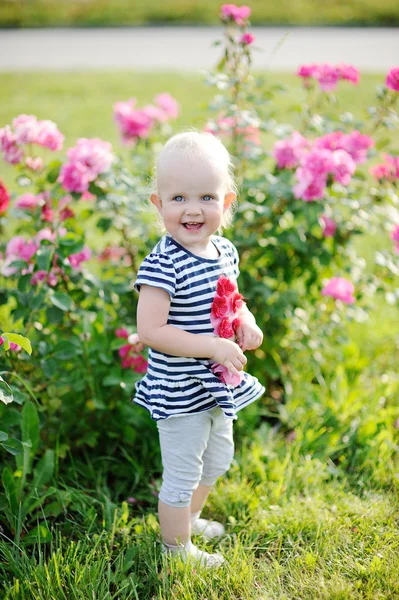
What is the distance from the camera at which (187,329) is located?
6.03 ft

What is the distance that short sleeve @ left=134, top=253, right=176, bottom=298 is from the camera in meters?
1.74

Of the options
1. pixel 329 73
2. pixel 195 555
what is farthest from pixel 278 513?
pixel 329 73

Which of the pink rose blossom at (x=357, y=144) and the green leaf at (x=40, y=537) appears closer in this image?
the green leaf at (x=40, y=537)

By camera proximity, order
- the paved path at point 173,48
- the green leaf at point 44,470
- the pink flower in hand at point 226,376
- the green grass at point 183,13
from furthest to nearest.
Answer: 1. the green grass at point 183,13
2. the paved path at point 173,48
3. the green leaf at point 44,470
4. the pink flower in hand at point 226,376

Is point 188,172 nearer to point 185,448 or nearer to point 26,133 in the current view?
point 185,448

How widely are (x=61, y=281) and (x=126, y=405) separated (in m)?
0.50

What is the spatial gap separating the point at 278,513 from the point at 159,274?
98 centimetres

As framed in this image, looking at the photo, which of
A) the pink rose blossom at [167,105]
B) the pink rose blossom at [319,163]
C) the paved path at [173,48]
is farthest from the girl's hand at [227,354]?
the paved path at [173,48]

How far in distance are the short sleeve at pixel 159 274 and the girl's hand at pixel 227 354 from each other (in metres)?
0.18

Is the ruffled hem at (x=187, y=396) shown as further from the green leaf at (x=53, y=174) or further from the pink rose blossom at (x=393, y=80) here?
the pink rose blossom at (x=393, y=80)

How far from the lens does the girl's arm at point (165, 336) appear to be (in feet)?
5.74

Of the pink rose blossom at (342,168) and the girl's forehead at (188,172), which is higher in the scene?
the girl's forehead at (188,172)

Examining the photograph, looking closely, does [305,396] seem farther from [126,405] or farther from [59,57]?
[59,57]

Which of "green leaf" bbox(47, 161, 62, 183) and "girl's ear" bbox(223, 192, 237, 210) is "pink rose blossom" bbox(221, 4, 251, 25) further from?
"girl's ear" bbox(223, 192, 237, 210)
